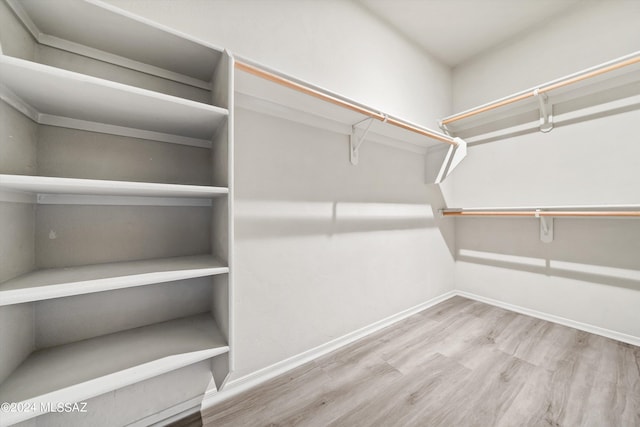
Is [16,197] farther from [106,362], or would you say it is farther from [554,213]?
[554,213]

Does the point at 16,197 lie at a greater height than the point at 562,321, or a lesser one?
greater

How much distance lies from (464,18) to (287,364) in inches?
107

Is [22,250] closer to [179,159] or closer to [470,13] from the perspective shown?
[179,159]

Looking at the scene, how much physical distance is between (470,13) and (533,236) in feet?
5.99

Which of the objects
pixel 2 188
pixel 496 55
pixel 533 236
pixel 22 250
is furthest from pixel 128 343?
pixel 496 55

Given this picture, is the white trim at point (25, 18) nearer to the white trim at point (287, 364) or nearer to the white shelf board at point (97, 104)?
the white shelf board at point (97, 104)

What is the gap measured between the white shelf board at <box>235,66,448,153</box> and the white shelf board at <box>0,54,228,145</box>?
30cm

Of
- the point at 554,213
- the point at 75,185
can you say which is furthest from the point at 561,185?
the point at 75,185

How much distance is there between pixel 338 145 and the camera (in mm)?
1508

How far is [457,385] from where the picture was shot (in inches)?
46.5

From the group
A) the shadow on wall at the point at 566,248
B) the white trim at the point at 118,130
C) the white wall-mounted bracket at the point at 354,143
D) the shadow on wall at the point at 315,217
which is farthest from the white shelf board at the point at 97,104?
the shadow on wall at the point at 566,248

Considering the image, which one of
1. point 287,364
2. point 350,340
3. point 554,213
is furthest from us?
point 554,213

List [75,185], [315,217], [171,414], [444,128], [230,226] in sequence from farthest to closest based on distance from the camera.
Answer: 1. [444,128]
2. [315,217]
3. [171,414]
4. [230,226]
5. [75,185]

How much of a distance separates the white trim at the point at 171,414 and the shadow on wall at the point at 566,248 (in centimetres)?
245
